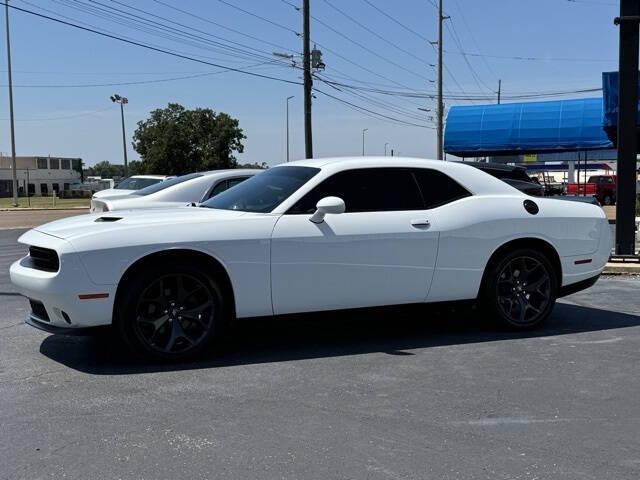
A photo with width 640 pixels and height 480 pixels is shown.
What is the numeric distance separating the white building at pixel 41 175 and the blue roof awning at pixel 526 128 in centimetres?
7648

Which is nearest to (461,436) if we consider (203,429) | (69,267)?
(203,429)

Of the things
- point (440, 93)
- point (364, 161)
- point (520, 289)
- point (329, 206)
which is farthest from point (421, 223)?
point (440, 93)

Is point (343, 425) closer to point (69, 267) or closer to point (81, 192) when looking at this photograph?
point (69, 267)

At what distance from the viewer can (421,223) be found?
5715mm

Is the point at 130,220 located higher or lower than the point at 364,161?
lower

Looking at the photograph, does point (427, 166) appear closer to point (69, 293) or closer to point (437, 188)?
point (437, 188)

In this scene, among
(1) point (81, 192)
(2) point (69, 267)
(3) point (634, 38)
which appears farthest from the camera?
(1) point (81, 192)

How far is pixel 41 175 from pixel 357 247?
4599 inches

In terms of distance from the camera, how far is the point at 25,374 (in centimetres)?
485

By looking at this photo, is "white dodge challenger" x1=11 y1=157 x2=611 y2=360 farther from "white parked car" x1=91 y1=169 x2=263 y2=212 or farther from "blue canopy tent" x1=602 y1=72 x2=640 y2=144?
"blue canopy tent" x1=602 y1=72 x2=640 y2=144

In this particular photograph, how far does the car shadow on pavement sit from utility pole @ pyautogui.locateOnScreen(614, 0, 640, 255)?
11.8 ft

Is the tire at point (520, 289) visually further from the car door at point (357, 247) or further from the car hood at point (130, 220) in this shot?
the car hood at point (130, 220)

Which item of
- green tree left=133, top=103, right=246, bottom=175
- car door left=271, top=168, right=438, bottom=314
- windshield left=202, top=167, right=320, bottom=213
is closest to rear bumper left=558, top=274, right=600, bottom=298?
car door left=271, top=168, right=438, bottom=314

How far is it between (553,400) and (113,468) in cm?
270
